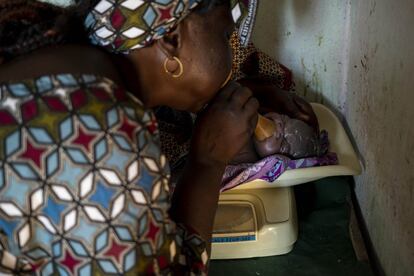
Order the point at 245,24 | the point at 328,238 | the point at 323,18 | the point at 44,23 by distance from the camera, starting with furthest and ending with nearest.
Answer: the point at 323,18 < the point at 328,238 < the point at 245,24 < the point at 44,23

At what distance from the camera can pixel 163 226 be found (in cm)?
72

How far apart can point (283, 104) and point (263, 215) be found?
0.34 metres

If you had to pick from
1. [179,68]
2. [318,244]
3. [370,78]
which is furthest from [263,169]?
[179,68]

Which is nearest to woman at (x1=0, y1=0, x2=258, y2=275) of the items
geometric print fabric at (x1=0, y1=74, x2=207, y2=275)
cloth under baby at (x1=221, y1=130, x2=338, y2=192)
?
geometric print fabric at (x1=0, y1=74, x2=207, y2=275)

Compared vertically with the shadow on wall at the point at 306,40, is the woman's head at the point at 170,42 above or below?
above

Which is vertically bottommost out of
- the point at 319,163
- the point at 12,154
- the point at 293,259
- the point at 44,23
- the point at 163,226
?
the point at 293,259

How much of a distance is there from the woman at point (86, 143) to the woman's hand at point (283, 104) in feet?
2.61

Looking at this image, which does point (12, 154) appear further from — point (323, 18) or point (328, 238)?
point (323, 18)

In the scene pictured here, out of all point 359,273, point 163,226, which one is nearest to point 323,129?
point 359,273

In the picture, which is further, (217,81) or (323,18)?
(323,18)

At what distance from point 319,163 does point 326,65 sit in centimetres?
42

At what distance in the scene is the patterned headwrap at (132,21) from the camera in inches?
29.8

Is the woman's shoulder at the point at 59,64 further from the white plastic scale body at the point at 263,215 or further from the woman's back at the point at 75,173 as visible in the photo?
the white plastic scale body at the point at 263,215

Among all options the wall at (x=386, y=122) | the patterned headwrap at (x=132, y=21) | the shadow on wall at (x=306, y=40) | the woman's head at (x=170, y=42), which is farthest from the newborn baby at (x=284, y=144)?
the patterned headwrap at (x=132, y=21)
